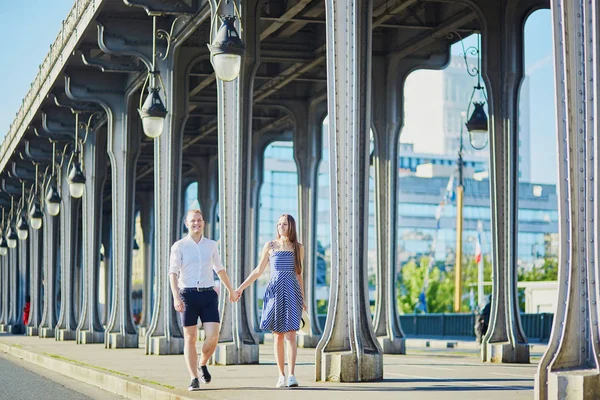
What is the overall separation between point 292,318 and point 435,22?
13.7 meters

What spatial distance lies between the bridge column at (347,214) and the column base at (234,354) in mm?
5251

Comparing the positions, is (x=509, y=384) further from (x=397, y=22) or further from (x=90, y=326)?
(x=90, y=326)

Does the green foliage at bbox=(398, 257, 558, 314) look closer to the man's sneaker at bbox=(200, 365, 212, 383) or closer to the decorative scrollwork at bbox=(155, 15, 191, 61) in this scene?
the decorative scrollwork at bbox=(155, 15, 191, 61)

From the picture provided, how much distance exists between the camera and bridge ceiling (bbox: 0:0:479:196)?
83.0ft

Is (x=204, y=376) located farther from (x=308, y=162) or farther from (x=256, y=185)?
(x=256, y=185)

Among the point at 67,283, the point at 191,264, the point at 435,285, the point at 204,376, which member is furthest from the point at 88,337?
the point at 435,285

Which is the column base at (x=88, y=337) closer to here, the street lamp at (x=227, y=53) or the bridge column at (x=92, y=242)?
the bridge column at (x=92, y=242)

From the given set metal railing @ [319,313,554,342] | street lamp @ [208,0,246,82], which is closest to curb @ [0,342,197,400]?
street lamp @ [208,0,246,82]

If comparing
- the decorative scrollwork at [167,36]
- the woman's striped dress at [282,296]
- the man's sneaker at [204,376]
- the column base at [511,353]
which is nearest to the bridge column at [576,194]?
the woman's striped dress at [282,296]

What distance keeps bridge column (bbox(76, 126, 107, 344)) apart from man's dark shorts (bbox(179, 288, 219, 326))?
2264cm

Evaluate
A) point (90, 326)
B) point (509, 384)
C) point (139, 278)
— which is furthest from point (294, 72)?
point (139, 278)

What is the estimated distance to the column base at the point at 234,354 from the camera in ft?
63.6

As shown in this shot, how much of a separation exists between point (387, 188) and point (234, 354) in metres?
8.00

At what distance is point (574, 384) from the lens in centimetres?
916
